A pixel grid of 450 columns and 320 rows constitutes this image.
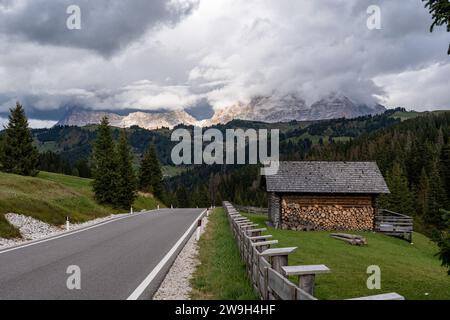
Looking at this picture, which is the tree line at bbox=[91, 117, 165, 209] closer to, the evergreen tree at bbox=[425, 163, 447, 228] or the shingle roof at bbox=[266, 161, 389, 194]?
the shingle roof at bbox=[266, 161, 389, 194]

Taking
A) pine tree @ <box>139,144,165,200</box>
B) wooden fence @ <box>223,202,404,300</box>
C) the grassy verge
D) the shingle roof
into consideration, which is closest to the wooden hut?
the shingle roof

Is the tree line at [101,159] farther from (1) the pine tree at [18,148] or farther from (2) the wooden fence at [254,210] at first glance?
(2) the wooden fence at [254,210]

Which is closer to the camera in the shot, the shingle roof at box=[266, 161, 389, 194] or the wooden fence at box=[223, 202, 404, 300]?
the wooden fence at box=[223, 202, 404, 300]

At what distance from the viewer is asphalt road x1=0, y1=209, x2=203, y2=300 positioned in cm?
801

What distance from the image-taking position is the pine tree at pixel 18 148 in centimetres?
4625

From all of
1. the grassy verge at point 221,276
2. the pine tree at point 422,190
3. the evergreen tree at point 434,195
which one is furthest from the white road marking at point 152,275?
the pine tree at point 422,190

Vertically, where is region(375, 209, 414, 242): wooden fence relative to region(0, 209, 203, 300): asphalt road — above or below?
below

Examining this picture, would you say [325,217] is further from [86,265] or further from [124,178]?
[86,265]

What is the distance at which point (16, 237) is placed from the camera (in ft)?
56.1

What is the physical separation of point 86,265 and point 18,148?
41.8 m

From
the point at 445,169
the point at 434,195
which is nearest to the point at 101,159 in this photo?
the point at 434,195

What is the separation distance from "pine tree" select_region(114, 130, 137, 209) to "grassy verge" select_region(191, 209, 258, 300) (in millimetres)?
26319

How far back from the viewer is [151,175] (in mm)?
70375

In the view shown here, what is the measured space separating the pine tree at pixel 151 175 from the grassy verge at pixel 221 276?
5555cm
